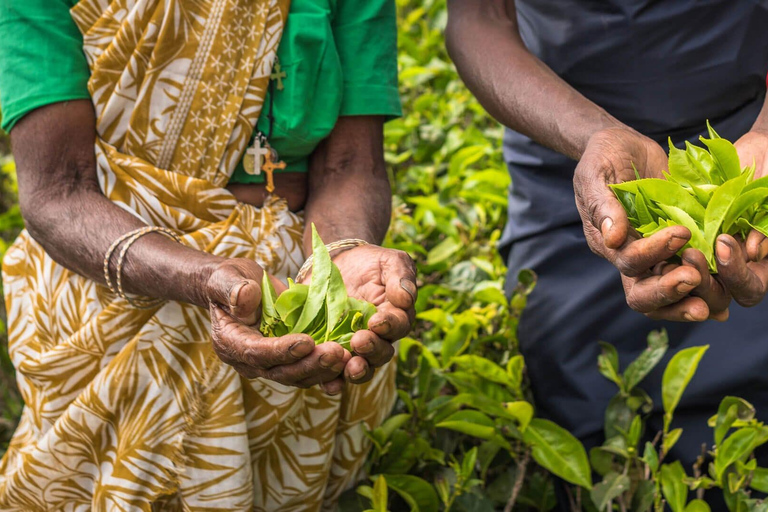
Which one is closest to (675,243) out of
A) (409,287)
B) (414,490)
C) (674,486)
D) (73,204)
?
(409,287)

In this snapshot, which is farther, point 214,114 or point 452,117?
point 452,117

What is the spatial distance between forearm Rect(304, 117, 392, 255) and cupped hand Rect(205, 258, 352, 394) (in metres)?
0.35

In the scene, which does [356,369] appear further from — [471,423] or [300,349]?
[471,423]

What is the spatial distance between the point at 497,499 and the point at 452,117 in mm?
1310

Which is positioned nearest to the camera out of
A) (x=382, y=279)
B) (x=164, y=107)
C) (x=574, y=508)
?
(x=382, y=279)

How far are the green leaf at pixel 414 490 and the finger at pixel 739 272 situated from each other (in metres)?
0.66

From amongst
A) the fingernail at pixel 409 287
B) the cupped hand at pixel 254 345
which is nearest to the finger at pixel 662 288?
the fingernail at pixel 409 287

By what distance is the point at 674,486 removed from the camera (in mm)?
1514

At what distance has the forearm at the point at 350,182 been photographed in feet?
5.19

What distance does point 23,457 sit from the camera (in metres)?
1.51

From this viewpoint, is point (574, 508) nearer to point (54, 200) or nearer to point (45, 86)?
point (54, 200)

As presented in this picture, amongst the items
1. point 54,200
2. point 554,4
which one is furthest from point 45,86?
point 554,4

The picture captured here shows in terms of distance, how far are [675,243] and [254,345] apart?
56 cm

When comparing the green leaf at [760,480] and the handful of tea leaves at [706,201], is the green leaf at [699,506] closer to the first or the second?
the green leaf at [760,480]
